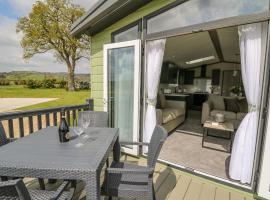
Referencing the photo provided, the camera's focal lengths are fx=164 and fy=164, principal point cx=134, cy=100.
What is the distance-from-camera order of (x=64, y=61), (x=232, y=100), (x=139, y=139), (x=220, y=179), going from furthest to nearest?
(x=64, y=61) → (x=232, y=100) → (x=139, y=139) → (x=220, y=179)

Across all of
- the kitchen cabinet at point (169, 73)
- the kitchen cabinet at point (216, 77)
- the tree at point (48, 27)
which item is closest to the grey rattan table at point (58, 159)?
the kitchen cabinet at point (169, 73)

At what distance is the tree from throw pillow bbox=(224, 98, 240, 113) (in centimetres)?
1017

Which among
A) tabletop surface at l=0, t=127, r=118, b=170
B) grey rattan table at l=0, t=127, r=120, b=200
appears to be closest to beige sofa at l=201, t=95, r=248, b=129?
tabletop surface at l=0, t=127, r=118, b=170

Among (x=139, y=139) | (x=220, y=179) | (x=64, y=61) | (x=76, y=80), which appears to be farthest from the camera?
(x=76, y=80)

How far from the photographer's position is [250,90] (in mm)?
1928

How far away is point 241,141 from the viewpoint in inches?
79.8

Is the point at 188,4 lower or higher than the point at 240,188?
higher

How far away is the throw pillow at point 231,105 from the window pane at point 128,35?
3748 millimetres

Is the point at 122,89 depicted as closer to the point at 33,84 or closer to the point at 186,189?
the point at 186,189

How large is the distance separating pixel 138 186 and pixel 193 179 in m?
1.22

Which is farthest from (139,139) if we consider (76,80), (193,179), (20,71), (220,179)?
(20,71)

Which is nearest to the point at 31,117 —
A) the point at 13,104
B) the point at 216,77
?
the point at 216,77

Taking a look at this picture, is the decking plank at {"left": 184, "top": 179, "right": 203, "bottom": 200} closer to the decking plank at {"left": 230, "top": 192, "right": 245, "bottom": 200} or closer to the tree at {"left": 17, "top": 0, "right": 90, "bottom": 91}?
the decking plank at {"left": 230, "top": 192, "right": 245, "bottom": 200}

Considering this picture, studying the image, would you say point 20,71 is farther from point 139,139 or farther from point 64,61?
point 139,139
